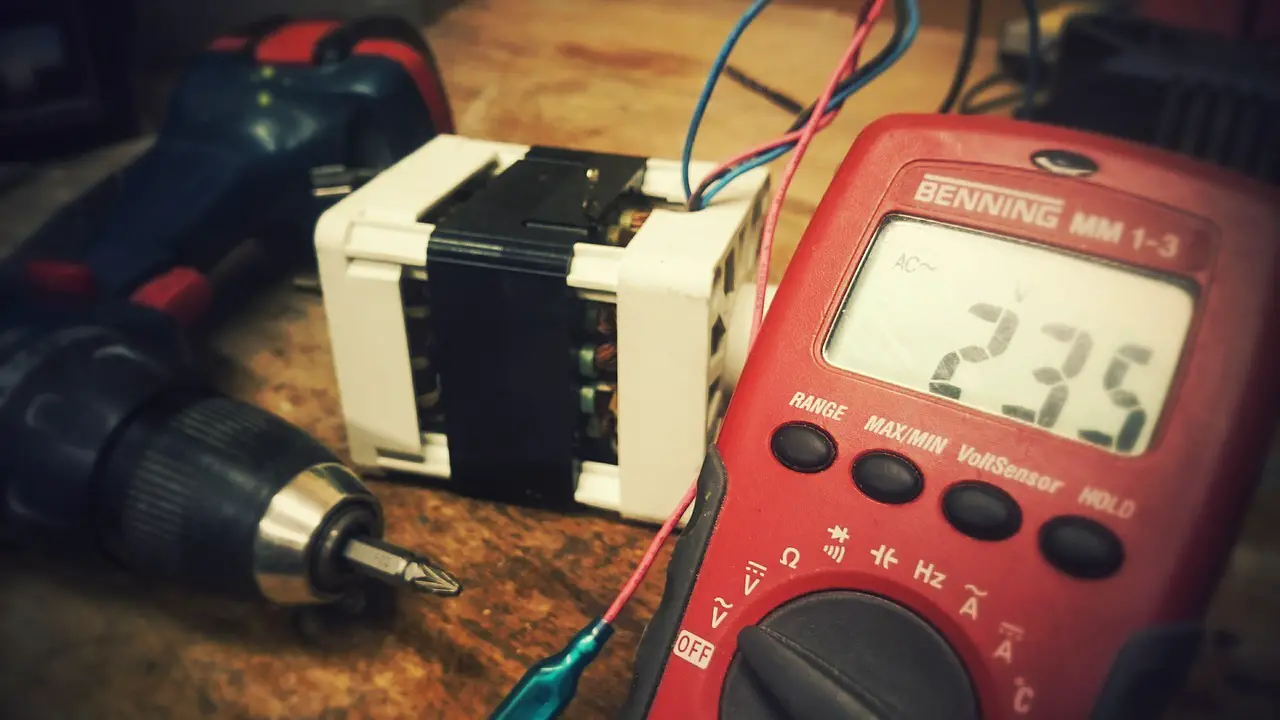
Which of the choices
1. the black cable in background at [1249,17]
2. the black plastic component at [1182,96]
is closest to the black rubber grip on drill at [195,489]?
the black plastic component at [1182,96]

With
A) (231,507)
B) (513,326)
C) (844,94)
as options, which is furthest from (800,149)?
(231,507)

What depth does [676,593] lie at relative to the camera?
1.12ft

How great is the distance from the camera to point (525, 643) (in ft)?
1.36

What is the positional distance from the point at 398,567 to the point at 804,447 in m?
0.17

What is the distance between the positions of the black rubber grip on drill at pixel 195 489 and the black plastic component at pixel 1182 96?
626 millimetres

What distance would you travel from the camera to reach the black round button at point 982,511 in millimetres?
315

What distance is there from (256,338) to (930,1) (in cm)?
98

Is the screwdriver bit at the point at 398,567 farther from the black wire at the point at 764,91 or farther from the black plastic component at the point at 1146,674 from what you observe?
the black wire at the point at 764,91

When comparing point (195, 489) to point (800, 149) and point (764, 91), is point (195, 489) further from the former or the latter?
point (764, 91)

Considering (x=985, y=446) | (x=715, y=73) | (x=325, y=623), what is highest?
(x=715, y=73)

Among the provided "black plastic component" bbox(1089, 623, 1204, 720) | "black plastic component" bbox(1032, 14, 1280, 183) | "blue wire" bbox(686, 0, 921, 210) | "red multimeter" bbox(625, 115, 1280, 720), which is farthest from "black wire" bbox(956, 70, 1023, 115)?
"black plastic component" bbox(1089, 623, 1204, 720)

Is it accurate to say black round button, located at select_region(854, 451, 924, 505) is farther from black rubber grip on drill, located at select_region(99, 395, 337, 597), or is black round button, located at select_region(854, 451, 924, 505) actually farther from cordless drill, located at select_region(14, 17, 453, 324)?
cordless drill, located at select_region(14, 17, 453, 324)

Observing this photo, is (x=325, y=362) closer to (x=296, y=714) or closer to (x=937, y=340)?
(x=296, y=714)

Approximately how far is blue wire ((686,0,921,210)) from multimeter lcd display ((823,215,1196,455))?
4.2 inches
